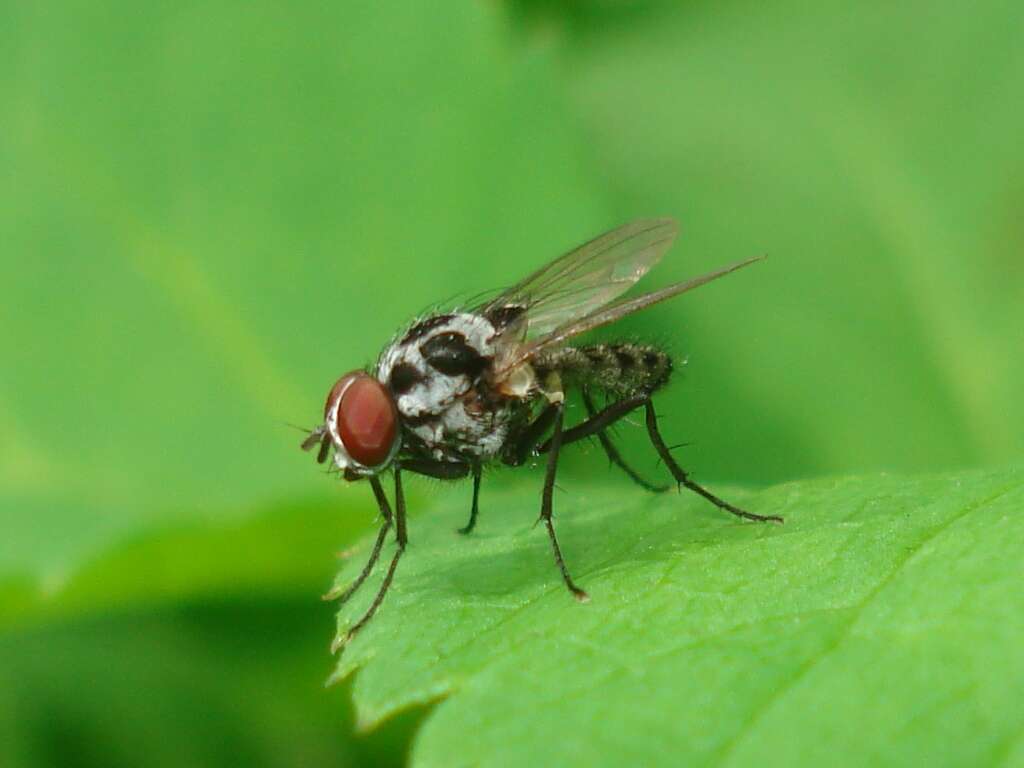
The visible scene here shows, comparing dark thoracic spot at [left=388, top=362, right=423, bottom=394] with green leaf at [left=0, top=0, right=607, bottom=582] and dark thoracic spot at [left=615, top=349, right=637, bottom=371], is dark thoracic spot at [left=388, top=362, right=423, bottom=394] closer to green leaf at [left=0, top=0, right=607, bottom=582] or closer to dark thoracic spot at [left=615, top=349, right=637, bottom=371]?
dark thoracic spot at [left=615, top=349, right=637, bottom=371]

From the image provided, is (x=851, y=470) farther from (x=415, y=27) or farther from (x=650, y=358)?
(x=415, y=27)

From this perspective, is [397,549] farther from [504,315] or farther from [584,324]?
[584,324]

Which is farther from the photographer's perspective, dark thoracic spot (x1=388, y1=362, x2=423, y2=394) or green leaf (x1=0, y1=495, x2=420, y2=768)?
green leaf (x1=0, y1=495, x2=420, y2=768)

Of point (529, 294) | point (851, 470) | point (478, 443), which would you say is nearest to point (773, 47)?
point (851, 470)

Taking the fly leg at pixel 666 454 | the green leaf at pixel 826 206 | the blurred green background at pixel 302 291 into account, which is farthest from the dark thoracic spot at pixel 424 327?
the green leaf at pixel 826 206

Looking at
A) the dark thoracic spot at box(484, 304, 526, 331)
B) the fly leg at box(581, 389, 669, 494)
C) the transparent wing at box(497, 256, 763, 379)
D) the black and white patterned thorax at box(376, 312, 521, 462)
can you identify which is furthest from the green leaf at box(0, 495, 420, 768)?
the transparent wing at box(497, 256, 763, 379)

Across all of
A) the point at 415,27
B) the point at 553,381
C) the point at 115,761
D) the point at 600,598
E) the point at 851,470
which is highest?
the point at 415,27
